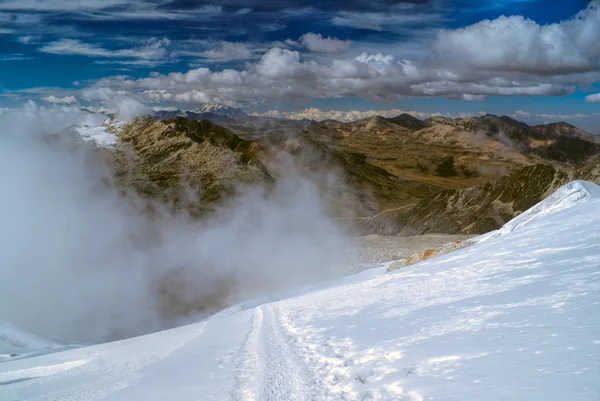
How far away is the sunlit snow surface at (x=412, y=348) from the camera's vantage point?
341 inches

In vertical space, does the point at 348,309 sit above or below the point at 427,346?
below

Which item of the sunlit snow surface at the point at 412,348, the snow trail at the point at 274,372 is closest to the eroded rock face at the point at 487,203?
the sunlit snow surface at the point at 412,348

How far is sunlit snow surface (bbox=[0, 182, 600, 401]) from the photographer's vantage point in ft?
28.4

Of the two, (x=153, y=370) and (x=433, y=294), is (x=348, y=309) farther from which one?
(x=153, y=370)

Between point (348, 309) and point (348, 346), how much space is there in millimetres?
5751

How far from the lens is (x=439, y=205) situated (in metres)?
133

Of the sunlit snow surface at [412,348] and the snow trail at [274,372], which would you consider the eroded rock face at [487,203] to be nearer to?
the sunlit snow surface at [412,348]

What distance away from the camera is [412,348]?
11.5 meters

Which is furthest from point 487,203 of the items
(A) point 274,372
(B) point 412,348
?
(A) point 274,372

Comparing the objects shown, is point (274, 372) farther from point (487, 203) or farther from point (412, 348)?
point (487, 203)

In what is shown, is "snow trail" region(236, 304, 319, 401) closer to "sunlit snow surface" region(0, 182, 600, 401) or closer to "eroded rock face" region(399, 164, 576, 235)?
"sunlit snow surface" region(0, 182, 600, 401)

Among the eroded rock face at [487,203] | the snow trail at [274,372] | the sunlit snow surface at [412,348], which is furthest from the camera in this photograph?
the eroded rock face at [487,203]

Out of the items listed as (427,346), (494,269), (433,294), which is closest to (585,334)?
(427,346)

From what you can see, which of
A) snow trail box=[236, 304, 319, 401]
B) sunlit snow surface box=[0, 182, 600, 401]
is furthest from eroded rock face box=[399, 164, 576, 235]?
snow trail box=[236, 304, 319, 401]
